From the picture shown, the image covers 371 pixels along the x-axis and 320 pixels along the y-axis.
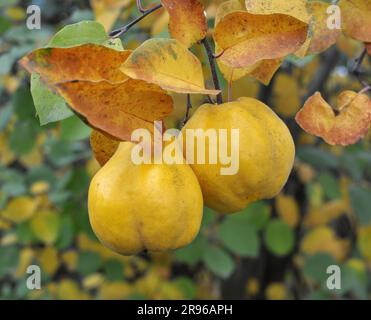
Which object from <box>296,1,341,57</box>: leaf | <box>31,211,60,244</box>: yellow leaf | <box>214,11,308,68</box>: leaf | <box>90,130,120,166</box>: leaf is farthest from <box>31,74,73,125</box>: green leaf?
<box>31,211,60,244</box>: yellow leaf

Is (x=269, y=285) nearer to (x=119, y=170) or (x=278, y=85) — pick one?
(x=278, y=85)

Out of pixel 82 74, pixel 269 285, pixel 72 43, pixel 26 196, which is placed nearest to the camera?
pixel 82 74

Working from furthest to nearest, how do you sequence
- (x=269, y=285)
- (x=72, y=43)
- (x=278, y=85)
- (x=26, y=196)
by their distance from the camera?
(x=269, y=285) < (x=278, y=85) < (x=26, y=196) < (x=72, y=43)

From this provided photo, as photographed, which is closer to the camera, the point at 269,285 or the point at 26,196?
the point at 26,196

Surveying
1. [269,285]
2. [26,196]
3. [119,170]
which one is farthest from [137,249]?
[269,285]

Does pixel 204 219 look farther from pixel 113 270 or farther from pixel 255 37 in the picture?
pixel 255 37

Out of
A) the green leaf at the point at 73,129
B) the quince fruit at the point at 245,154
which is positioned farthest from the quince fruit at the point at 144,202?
the green leaf at the point at 73,129

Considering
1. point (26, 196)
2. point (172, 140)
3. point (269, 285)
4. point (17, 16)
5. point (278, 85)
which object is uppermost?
point (17, 16)

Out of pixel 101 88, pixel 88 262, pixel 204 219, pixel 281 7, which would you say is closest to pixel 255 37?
pixel 281 7
